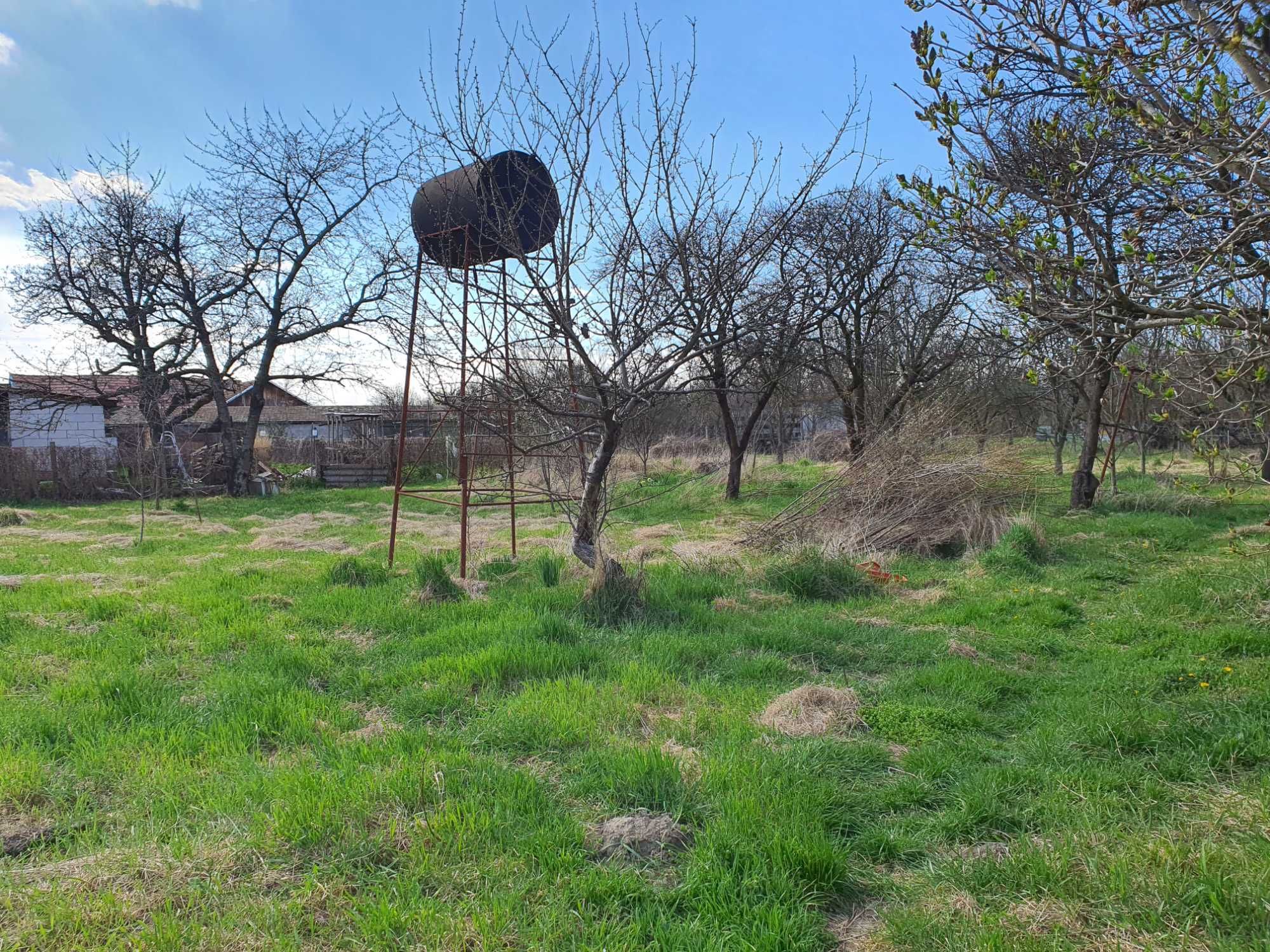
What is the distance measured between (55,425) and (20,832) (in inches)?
877

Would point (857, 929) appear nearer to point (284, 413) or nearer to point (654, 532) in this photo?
point (654, 532)

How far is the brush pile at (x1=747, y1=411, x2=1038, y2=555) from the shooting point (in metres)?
8.41

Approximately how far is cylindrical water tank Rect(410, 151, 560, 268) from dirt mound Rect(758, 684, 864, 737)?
140 inches

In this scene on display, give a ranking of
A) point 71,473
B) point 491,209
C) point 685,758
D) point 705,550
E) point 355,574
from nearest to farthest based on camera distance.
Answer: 1. point 685,758
2. point 491,209
3. point 355,574
4. point 705,550
5. point 71,473

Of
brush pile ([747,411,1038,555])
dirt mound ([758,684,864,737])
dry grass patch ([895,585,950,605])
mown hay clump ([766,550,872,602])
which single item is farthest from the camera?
brush pile ([747,411,1038,555])

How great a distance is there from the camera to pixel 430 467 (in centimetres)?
2231

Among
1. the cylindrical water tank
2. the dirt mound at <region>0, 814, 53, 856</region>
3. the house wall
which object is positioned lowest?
the dirt mound at <region>0, 814, 53, 856</region>

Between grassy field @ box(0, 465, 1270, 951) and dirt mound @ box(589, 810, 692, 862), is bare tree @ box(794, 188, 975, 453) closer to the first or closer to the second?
grassy field @ box(0, 465, 1270, 951)

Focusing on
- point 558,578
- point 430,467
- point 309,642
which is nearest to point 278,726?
point 309,642

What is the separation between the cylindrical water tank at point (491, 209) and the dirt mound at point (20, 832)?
4.07 metres

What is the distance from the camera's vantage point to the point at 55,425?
19.7 m

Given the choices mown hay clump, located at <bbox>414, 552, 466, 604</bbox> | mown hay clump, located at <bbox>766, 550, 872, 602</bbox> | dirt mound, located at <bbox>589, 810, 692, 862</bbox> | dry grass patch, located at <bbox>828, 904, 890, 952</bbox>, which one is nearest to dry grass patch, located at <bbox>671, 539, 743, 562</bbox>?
mown hay clump, located at <bbox>766, 550, 872, 602</bbox>

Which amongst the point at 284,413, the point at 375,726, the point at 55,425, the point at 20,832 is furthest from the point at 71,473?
the point at 284,413

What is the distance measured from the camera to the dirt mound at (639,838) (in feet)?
8.05
